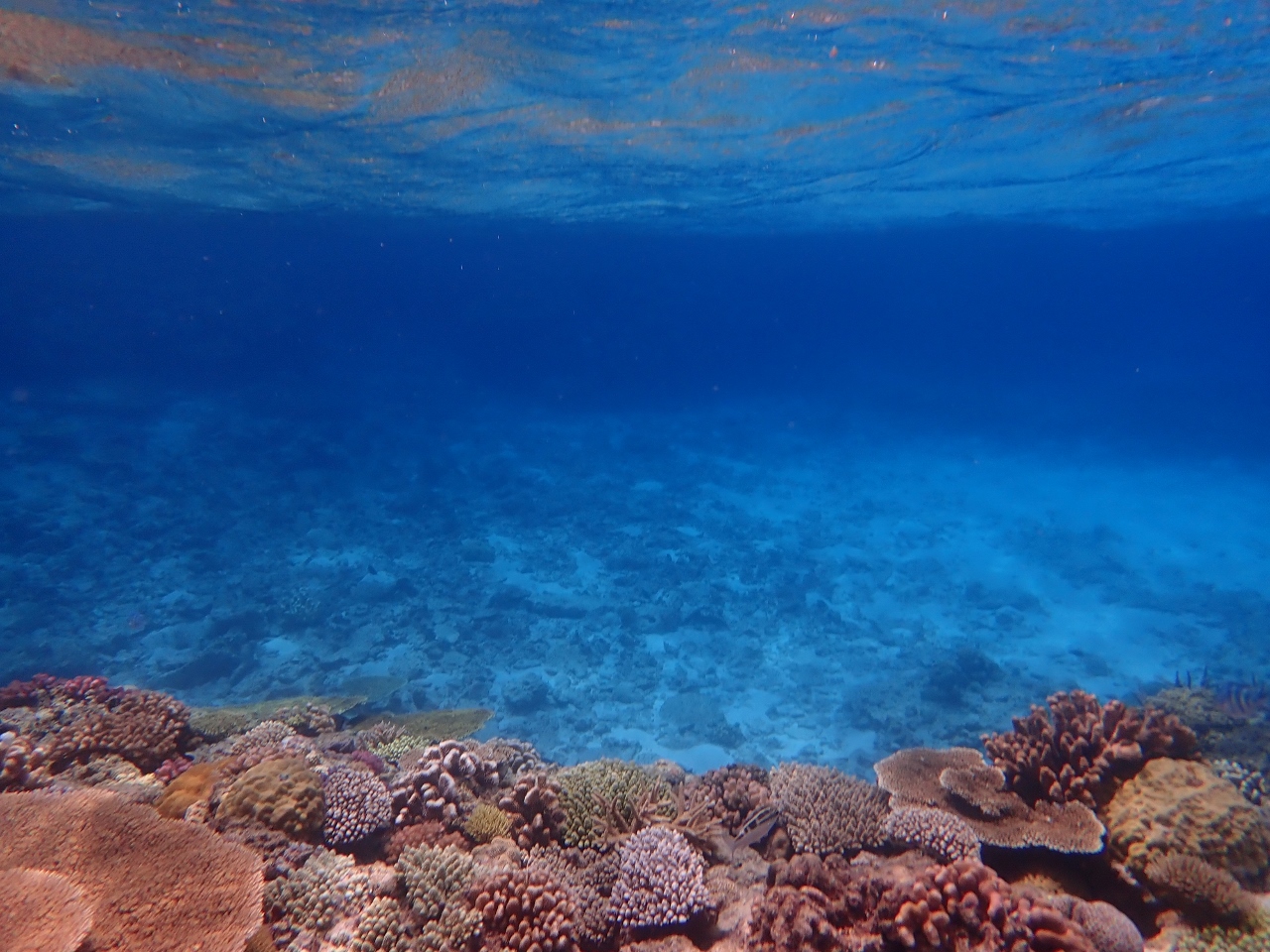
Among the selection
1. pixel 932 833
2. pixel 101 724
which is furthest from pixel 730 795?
pixel 101 724

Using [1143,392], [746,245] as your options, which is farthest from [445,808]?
[1143,392]

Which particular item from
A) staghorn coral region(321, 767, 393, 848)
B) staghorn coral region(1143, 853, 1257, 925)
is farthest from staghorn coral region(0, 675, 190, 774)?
staghorn coral region(1143, 853, 1257, 925)

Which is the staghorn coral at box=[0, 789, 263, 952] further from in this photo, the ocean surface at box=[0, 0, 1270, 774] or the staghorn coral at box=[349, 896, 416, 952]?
the ocean surface at box=[0, 0, 1270, 774]

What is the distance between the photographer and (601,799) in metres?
5.54

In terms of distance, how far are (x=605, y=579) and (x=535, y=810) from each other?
658 inches

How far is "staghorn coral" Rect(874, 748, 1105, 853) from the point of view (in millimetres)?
4922

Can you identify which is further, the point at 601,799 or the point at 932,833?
the point at 601,799

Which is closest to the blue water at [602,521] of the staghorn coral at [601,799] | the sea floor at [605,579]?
the sea floor at [605,579]

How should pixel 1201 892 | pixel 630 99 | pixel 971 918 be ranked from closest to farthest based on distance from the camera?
1. pixel 971 918
2. pixel 1201 892
3. pixel 630 99

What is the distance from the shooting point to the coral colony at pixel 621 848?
11.9 ft

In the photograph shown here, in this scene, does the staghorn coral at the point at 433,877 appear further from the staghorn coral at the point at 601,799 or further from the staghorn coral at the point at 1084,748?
the staghorn coral at the point at 1084,748

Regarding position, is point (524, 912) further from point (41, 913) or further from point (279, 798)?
point (41, 913)

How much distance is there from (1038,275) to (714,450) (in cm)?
6277

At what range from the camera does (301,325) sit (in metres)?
56.4
